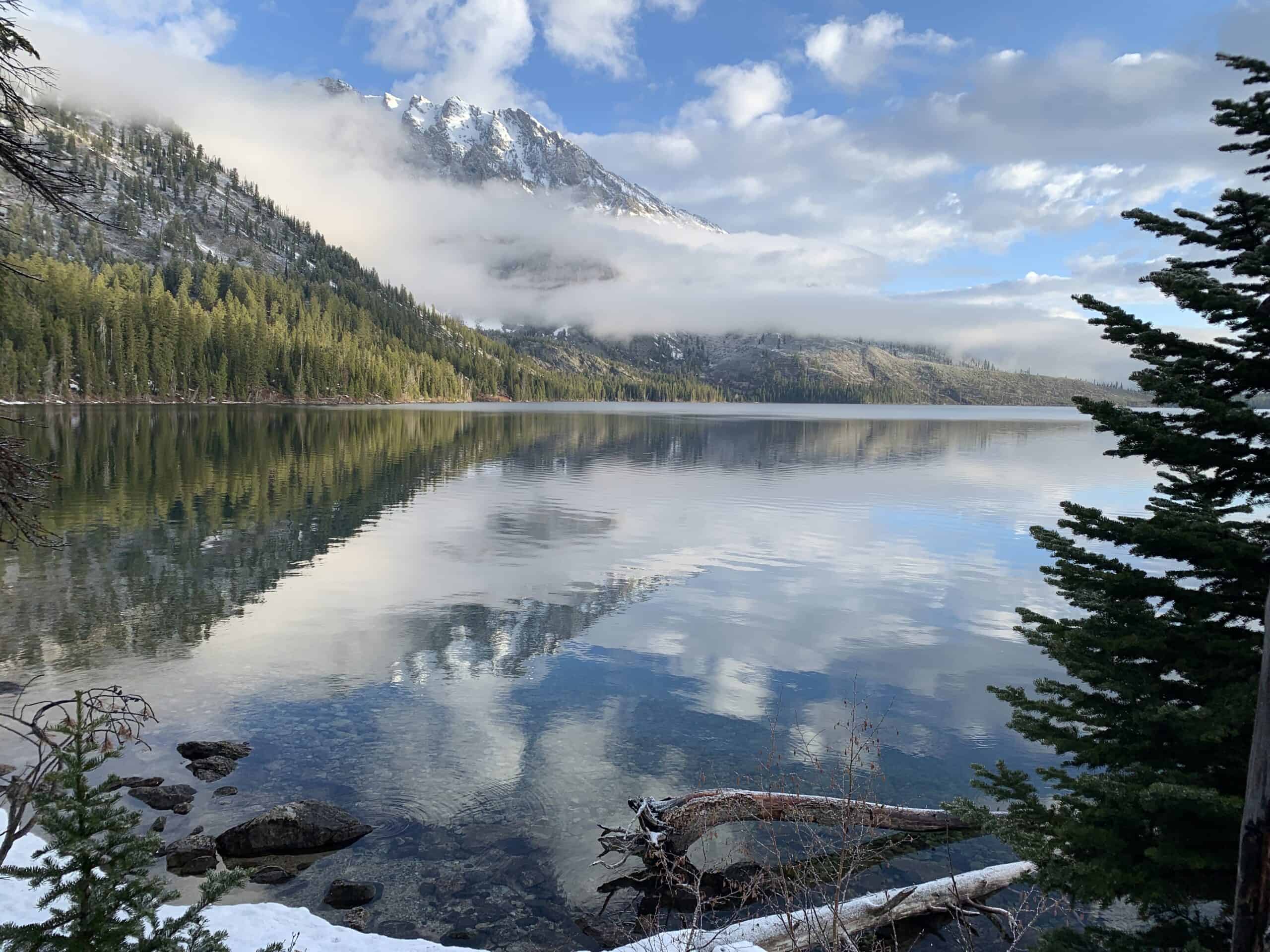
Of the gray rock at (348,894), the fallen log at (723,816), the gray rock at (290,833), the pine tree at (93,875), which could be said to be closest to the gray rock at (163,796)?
the gray rock at (290,833)

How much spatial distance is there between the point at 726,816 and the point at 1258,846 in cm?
1043

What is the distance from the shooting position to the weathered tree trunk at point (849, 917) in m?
10.3

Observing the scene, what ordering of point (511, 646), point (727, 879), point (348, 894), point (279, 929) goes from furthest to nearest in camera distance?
point (511, 646), point (727, 879), point (348, 894), point (279, 929)

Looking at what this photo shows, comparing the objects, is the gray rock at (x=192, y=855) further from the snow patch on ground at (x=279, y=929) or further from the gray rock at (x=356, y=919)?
the gray rock at (x=356, y=919)

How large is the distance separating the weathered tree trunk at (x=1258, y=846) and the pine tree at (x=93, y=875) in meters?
6.27

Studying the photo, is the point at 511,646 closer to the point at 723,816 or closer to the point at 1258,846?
the point at 723,816

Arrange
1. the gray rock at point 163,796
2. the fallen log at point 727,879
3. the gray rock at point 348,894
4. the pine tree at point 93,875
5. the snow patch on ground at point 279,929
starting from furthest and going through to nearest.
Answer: the gray rock at point 163,796 < the fallen log at point 727,879 < the gray rock at point 348,894 < the snow patch on ground at point 279,929 < the pine tree at point 93,875

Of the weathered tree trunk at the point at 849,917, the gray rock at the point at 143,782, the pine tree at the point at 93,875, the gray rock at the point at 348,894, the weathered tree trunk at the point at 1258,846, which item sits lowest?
the gray rock at the point at 348,894

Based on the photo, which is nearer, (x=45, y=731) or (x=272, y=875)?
(x=45, y=731)

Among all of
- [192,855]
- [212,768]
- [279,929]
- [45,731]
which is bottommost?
[212,768]

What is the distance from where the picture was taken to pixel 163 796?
14.7 meters

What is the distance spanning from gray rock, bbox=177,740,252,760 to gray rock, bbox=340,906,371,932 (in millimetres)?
6453

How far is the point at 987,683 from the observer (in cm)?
2322

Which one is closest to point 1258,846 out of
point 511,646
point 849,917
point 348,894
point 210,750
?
point 849,917
